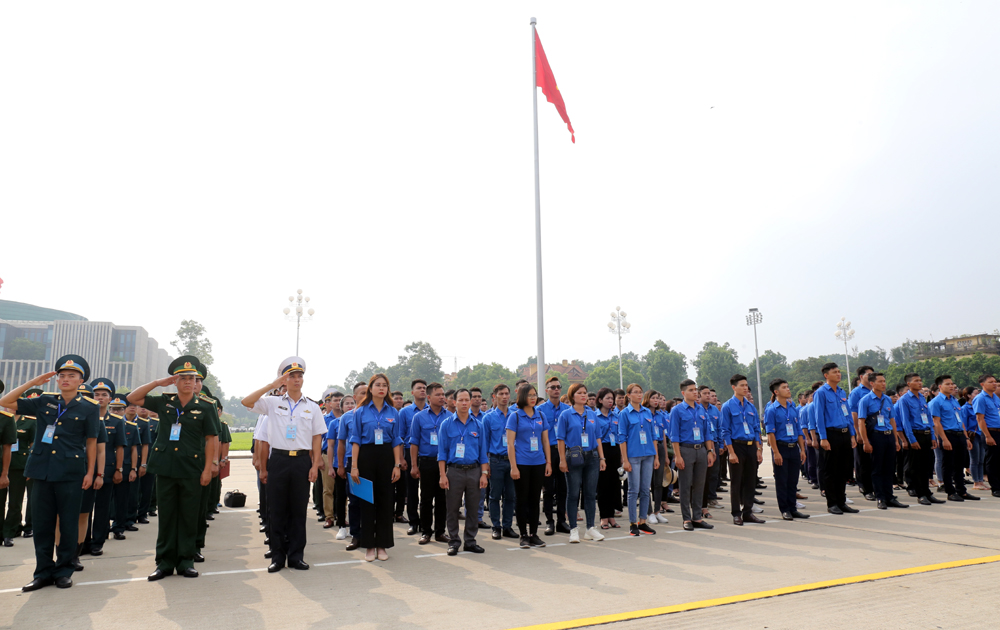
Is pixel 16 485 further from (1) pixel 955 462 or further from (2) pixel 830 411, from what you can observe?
(1) pixel 955 462

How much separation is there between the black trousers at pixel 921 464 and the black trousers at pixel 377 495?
337 inches

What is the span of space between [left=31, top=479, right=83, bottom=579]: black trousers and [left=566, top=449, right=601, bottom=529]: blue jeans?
5.15 meters

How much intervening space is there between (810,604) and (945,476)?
768cm

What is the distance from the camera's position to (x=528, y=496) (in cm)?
703

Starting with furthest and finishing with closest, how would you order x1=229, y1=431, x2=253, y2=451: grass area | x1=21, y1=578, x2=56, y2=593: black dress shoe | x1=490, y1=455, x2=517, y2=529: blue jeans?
x1=229, y1=431, x2=253, y2=451: grass area, x1=490, y1=455, x2=517, y2=529: blue jeans, x1=21, y1=578, x2=56, y2=593: black dress shoe

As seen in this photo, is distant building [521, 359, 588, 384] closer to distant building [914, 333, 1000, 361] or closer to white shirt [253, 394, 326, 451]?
distant building [914, 333, 1000, 361]

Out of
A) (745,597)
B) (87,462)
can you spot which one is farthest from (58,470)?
(745,597)

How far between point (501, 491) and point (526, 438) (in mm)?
1167

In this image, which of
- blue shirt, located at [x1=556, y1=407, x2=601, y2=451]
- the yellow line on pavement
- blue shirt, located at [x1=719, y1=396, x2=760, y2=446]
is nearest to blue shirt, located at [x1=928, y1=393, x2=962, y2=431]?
blue shirt, located at [x1=719, y1=396, x2=760, y2=446]

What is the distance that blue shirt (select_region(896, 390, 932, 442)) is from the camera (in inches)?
387

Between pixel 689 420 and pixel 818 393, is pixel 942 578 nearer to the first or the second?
pixel 689 420

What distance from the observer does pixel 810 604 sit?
4.28 meters

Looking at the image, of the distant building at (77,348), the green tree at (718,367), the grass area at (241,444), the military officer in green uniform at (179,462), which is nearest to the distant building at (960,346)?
the green tree at (718,367)

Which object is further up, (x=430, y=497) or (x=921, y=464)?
(x=921, y=464)
